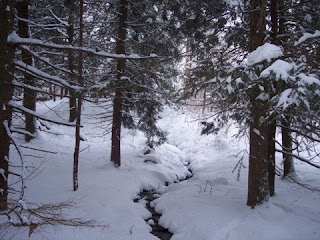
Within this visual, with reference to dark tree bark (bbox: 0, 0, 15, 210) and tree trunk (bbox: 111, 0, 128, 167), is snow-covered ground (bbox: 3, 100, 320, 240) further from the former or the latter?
dark tree bark (bbox: 0, 0, 15, 210)

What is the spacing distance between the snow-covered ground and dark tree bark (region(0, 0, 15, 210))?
1.51 metres

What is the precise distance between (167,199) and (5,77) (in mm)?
6285

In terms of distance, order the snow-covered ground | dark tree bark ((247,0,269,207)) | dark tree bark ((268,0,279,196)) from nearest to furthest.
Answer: the snow-covered ground, dark tree bark ((247,0,269,207)), dark tree bark ((268,0,279,196))

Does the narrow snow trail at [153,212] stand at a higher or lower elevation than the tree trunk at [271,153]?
lower

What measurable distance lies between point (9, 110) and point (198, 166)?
10362mm

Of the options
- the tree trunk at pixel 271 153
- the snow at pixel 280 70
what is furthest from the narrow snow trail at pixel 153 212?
the snow at pixel 280 70

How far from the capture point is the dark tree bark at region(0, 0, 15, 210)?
4461 mm

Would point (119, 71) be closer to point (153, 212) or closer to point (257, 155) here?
point (153, 212)

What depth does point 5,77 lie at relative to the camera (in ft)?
15.3

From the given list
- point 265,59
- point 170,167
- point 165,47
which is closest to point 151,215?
point 170,167

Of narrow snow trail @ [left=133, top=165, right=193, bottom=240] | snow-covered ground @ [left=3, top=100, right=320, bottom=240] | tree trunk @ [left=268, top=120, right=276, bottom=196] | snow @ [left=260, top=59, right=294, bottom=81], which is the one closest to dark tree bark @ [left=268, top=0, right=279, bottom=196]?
tree trunk @ [left=268, top=120, right=276, bottom=196]

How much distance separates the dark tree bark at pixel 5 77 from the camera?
14.6ft

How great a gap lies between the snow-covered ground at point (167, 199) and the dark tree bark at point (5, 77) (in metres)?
1.51

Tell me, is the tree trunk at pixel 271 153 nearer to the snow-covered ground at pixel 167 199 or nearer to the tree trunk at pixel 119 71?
the snow-covered ground at pixel 167 199
